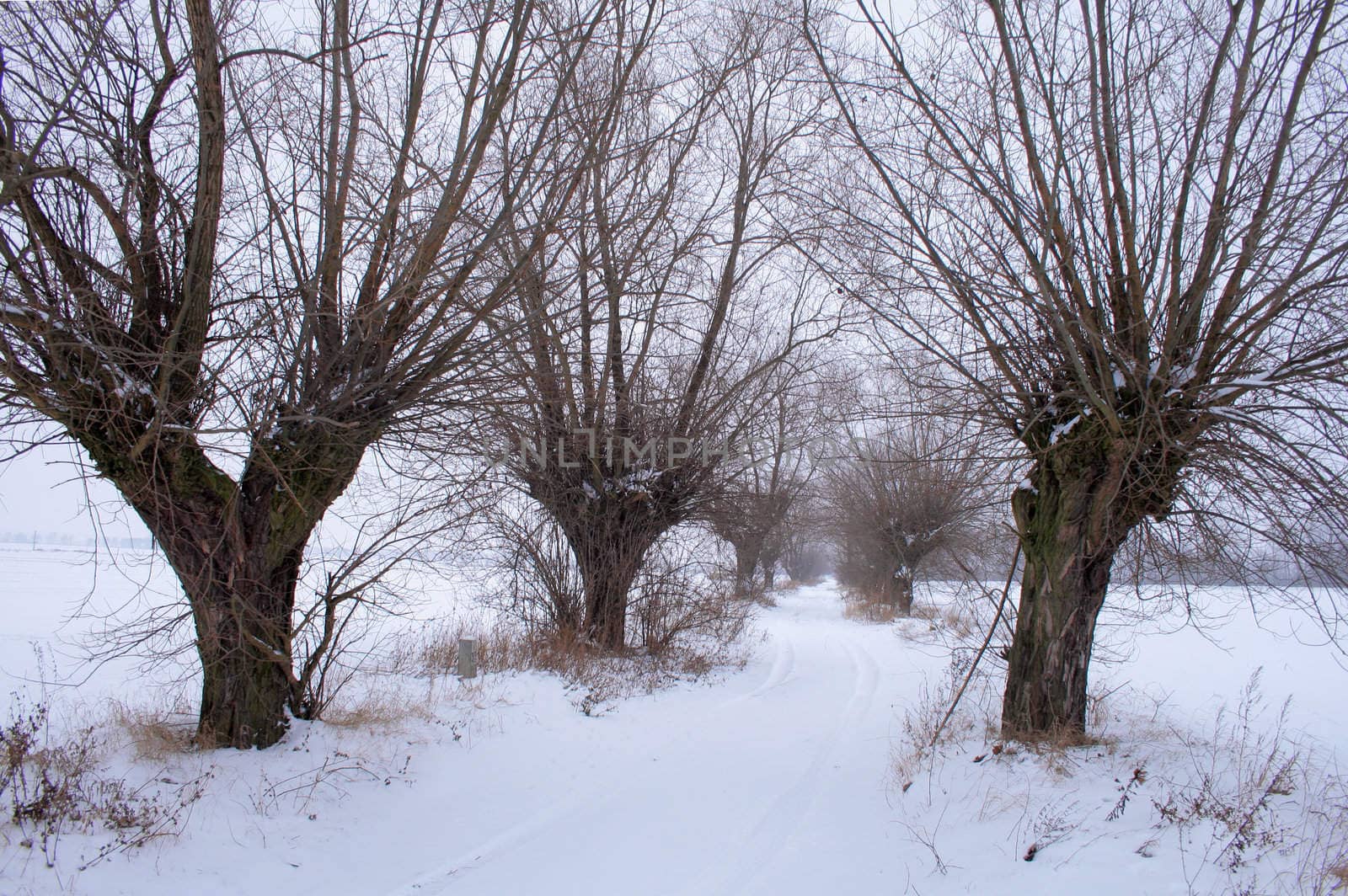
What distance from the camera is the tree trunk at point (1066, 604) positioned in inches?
227

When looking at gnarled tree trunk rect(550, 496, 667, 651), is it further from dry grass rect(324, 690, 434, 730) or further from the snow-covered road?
dry grass rect(324, 690, 434, 730)

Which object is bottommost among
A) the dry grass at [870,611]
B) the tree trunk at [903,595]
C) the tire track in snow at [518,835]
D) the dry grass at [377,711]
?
the dry grass at [870,611]

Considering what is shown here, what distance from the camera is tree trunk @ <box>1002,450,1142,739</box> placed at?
576cm

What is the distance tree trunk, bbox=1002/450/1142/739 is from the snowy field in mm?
392

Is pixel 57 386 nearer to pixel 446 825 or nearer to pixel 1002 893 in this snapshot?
pixel 446 825

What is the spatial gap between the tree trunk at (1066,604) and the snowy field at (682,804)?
0.39 m

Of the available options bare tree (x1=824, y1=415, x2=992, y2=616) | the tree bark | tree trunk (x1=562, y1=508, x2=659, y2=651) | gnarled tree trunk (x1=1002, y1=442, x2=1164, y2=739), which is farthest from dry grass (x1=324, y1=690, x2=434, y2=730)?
bare tree (x1=824, y1=415, x2=992, y2=616)

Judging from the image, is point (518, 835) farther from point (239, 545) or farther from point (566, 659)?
point (566, 659)

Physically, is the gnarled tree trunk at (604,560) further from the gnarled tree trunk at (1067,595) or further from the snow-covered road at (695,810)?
the gnarled tree trunk at (1067,595)

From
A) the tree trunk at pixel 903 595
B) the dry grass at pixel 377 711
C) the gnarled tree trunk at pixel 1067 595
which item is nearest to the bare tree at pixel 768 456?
the gnarled tree trunk at pixel 1067 595

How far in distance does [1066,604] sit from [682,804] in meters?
3.52

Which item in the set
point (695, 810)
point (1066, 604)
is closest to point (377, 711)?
point (695, 810)

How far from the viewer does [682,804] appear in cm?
526

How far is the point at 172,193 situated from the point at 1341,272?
7.61 m
